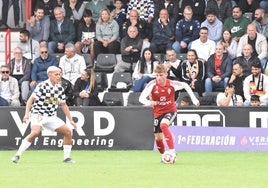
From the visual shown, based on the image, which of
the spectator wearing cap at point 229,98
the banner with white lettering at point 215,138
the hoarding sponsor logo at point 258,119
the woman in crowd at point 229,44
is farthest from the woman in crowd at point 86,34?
the hoarding sponsor logo at point 258,119

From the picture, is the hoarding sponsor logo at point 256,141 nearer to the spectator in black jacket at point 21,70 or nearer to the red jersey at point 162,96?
the red jersey at point 162,96

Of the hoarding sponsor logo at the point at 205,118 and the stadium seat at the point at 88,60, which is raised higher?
the stadium seat at the point at 88,60

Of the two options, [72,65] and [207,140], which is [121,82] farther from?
[207,140]

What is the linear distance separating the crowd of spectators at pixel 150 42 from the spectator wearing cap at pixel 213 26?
26 millimetres

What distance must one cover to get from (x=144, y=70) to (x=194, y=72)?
1.32 m

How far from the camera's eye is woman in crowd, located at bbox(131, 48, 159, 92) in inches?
950

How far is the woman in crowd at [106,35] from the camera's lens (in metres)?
25.8

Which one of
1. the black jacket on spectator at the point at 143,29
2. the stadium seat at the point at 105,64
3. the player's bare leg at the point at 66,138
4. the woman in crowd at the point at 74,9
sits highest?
the woman in crowd at the point at 74,9

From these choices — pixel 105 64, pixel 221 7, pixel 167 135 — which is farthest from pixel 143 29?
pixel 167 135

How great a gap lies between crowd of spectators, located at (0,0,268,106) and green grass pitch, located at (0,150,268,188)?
332 centimetres

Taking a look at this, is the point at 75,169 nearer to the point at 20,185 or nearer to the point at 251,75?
the point at 20,185

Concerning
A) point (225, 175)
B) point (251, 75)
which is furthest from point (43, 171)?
point (251, 75)

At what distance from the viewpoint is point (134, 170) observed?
16516 mm

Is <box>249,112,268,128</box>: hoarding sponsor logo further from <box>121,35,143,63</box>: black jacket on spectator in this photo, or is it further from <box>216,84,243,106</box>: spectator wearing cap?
<box>121,35,143,63</box>: black jacket on spectator
